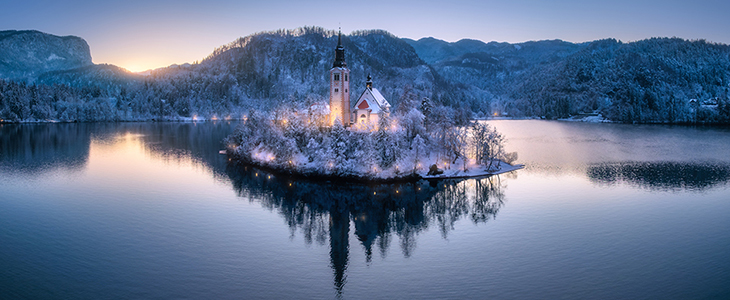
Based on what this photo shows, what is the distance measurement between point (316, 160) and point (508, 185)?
26777 millimetres

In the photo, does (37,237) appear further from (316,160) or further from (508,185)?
(508,185)

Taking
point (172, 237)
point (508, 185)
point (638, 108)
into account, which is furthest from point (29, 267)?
point (638, 108)

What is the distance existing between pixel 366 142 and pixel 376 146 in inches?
60.4

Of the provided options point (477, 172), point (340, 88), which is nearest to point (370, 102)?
point (340, 88)

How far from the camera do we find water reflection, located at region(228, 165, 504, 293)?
1375 inches

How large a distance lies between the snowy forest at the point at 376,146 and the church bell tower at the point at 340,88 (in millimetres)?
3407

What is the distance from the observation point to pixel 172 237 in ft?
112

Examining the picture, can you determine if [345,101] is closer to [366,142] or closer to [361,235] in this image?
[366,142]

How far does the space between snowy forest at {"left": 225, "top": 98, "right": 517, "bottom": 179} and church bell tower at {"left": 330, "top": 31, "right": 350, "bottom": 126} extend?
3407mm

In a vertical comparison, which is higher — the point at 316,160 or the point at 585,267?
the point at 316,160

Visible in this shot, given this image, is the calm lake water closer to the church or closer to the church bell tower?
the church bell tower

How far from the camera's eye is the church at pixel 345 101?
224ft

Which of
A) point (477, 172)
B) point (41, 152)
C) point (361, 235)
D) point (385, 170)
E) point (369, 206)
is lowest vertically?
point (361, 235)

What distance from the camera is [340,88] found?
228ft
